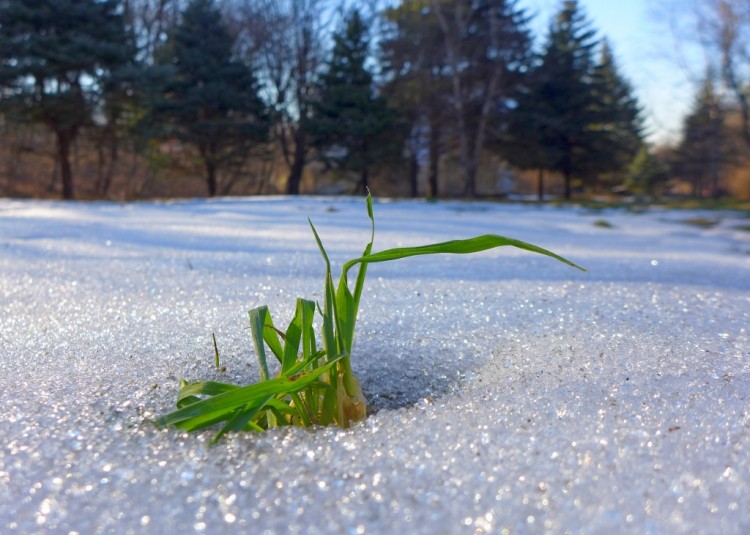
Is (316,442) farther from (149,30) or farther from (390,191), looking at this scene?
(390,191)

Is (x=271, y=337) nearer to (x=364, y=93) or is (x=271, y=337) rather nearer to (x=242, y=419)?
(x=242, y=419)

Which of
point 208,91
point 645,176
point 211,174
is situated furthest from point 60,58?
point 645,176

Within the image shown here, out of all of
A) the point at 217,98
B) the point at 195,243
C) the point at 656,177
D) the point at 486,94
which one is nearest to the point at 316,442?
the point at 195,243

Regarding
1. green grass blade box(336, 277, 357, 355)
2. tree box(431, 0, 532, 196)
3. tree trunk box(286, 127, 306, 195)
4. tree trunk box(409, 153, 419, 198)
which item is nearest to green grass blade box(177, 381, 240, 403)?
green grass blade box(336, 277, 357, 355)

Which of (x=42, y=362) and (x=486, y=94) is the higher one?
(x=486, y=94)

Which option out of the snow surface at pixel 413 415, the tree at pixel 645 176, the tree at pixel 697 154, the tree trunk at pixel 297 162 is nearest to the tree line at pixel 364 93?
the tree trunk at pixel 297 162
